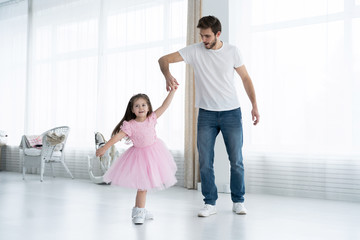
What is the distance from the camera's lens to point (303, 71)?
11.7 ft

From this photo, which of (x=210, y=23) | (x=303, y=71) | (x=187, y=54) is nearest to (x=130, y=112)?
(x=187, y=54)

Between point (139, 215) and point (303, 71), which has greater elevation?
point (303, 71)

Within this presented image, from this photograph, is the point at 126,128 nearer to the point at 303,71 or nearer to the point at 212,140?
the point at 212,140

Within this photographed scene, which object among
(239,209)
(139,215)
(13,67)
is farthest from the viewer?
(13,67)

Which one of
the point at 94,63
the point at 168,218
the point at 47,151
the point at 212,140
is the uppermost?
the point at 94,63

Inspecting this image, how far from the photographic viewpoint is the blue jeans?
2566 mm

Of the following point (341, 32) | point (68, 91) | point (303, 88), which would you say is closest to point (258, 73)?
point (303, 88)

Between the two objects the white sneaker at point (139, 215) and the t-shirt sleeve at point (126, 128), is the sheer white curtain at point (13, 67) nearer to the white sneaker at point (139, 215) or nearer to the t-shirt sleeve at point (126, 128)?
the t-shirt sleeve at point (126, 128)

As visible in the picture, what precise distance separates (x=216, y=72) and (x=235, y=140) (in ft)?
1.60

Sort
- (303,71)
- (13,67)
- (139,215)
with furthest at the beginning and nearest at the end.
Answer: (13,67) < (303,71) < (139,215)

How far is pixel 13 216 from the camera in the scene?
8.43 ft

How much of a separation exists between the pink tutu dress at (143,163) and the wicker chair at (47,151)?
8.68 ft

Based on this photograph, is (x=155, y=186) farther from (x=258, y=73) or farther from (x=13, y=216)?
(x=258, y=73)

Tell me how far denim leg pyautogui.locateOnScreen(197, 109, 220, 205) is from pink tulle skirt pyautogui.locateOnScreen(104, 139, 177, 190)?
0.24 meters
